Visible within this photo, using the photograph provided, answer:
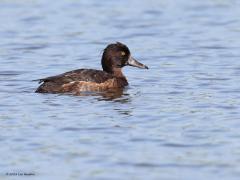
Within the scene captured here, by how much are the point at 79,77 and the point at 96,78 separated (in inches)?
12.0

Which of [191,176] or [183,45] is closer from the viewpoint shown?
[191,176]

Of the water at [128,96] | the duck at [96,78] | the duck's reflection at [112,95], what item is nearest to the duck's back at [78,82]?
the duck at [96,78]

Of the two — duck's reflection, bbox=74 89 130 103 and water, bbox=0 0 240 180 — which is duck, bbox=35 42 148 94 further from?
water, bbox=0 0 240 180

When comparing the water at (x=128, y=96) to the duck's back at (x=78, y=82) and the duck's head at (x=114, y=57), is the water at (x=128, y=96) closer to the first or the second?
the duck's back at (x=78, y=82)

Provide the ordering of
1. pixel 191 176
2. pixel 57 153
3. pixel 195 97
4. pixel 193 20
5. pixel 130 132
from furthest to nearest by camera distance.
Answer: pixel 193 20
pixel 195 97
pixel 130 132
pixel 57 153
pixel 191 176

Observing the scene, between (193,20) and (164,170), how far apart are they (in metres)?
13.4

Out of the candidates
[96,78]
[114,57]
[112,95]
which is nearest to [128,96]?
[112,95]

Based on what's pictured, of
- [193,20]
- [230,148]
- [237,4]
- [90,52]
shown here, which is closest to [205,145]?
[230,148]

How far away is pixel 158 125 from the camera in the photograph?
12.1m

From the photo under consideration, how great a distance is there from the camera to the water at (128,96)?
10.3 metres

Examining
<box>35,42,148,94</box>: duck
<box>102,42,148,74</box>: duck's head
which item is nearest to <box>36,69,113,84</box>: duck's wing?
<box>35,42,148,94</box>: duck

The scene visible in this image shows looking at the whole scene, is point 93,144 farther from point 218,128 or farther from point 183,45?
point 183,45

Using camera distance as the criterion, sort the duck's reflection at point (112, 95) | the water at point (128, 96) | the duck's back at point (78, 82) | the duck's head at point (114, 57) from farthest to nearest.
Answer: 1. the duck's head at point (114, 57)
2. the duck's back at point (78, 82)
3. the duck's reflection at point (112, 95)
4. the water at point (128, 96)

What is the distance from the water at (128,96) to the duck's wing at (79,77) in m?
0.41
